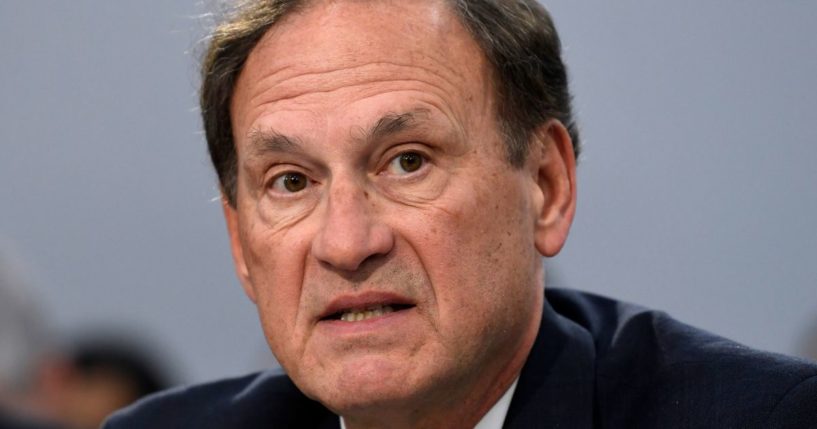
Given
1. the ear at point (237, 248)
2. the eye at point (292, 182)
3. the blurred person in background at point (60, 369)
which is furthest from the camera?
the blurred person in background at point (60, 369)

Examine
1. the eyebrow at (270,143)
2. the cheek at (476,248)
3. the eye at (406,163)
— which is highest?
the eye at (406,163)

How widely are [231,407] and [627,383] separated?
1.06 meters

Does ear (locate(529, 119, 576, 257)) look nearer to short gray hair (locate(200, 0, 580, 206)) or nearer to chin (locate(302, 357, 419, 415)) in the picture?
short gray hair (locate(200, 0, 580, 206))

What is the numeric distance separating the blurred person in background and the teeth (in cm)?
201

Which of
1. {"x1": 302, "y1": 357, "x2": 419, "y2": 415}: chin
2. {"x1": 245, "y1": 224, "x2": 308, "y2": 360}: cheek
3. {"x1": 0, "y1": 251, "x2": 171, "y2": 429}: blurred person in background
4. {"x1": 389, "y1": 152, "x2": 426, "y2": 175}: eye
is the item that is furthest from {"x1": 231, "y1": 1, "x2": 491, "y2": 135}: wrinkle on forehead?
{"x1": 0, "y1": 251, "x2": 171, "y2": 429}: blurred person in background

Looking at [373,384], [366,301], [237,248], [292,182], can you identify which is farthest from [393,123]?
[237,248]

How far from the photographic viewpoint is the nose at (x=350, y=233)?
2.79 metres

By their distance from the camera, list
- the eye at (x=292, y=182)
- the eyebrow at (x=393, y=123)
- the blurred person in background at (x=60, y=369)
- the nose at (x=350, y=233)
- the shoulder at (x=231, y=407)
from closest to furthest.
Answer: the nose at (x=350, y=233), the eyebrow at (x=393, y=123), the eye at (x=292, y=182), the shoulder at (x=231, y=407), the blurred person in background at (x=60, y=369)

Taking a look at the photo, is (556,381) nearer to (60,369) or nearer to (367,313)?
(367,313)

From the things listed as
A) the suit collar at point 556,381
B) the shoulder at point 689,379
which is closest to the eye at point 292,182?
the suit collar at point 556,381

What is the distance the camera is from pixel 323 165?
293cm

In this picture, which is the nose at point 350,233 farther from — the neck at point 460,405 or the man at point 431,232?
the neck at point 460,405

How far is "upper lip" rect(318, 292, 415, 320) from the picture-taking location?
284 centimetres

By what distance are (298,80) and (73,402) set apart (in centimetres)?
291
